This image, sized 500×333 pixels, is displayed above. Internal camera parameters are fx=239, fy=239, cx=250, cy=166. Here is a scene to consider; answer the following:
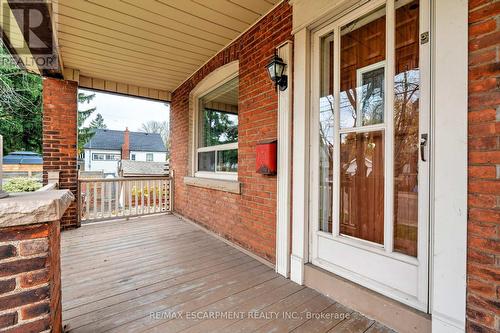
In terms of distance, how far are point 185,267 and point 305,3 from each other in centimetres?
276

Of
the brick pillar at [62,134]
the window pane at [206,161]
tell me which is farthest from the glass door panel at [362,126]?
the brick pillar at [62,134]

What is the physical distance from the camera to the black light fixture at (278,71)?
2.26 metres

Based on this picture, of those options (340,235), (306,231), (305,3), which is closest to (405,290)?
(340,235)

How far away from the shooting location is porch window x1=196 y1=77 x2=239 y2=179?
11.5ft

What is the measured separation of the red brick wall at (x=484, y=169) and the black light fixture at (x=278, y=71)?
1.35 meters

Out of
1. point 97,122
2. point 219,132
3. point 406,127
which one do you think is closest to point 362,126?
point 406,127

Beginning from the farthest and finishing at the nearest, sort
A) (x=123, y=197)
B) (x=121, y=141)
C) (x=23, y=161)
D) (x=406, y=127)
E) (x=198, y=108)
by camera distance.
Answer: (x=121, y=141), (x=23, y=161), (x=123, y=197), (x=198, y=108), (x=406, y=127)

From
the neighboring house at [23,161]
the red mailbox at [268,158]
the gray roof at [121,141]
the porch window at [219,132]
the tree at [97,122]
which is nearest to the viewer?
the red mailbox at [268,158]

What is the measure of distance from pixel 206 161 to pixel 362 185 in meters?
2.92

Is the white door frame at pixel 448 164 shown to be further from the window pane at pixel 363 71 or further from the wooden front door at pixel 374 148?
the window pane at pixel 363 71

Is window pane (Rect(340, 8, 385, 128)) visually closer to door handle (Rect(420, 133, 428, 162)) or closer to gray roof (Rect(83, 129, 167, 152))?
door handle (Rect(420, 133, 428, 162))

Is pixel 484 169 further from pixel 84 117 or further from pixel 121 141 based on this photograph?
pixel 121 141

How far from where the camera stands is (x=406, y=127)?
157cm

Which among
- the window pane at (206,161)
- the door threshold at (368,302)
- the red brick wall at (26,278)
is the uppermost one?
the window pane at (206,161)
